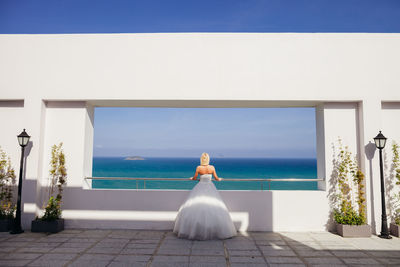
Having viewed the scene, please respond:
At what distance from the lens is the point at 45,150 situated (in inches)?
191

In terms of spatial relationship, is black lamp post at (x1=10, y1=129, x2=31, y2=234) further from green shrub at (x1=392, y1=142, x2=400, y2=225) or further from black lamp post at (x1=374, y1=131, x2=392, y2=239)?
green shrub at (x1=392, y1=142, x2=400, y2=225)

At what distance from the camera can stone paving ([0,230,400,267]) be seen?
121 inches

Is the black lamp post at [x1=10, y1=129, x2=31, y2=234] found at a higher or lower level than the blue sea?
higher

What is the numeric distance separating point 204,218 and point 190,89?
2.45m

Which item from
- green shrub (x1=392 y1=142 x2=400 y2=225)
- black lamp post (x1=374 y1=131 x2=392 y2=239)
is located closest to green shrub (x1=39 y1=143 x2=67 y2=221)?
black lamp post (x1=374 y1=131 x2=392 y2=239)

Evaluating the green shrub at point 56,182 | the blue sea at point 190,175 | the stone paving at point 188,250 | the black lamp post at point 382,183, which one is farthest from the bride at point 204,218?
the blue sea at point 190,175

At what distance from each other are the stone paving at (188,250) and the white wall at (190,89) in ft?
1.63

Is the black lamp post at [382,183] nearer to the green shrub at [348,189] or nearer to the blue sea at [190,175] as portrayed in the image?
the green shrub at [348,189]

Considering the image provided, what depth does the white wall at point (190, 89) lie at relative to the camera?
15.2 feet

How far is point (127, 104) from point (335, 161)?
447cm

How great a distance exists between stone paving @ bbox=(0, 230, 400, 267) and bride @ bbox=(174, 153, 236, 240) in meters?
0.13

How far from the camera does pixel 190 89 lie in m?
4.76

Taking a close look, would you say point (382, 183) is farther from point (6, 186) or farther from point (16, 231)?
point (6, 186)

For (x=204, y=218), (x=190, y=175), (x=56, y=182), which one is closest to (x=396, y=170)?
(x=204, y=218)
